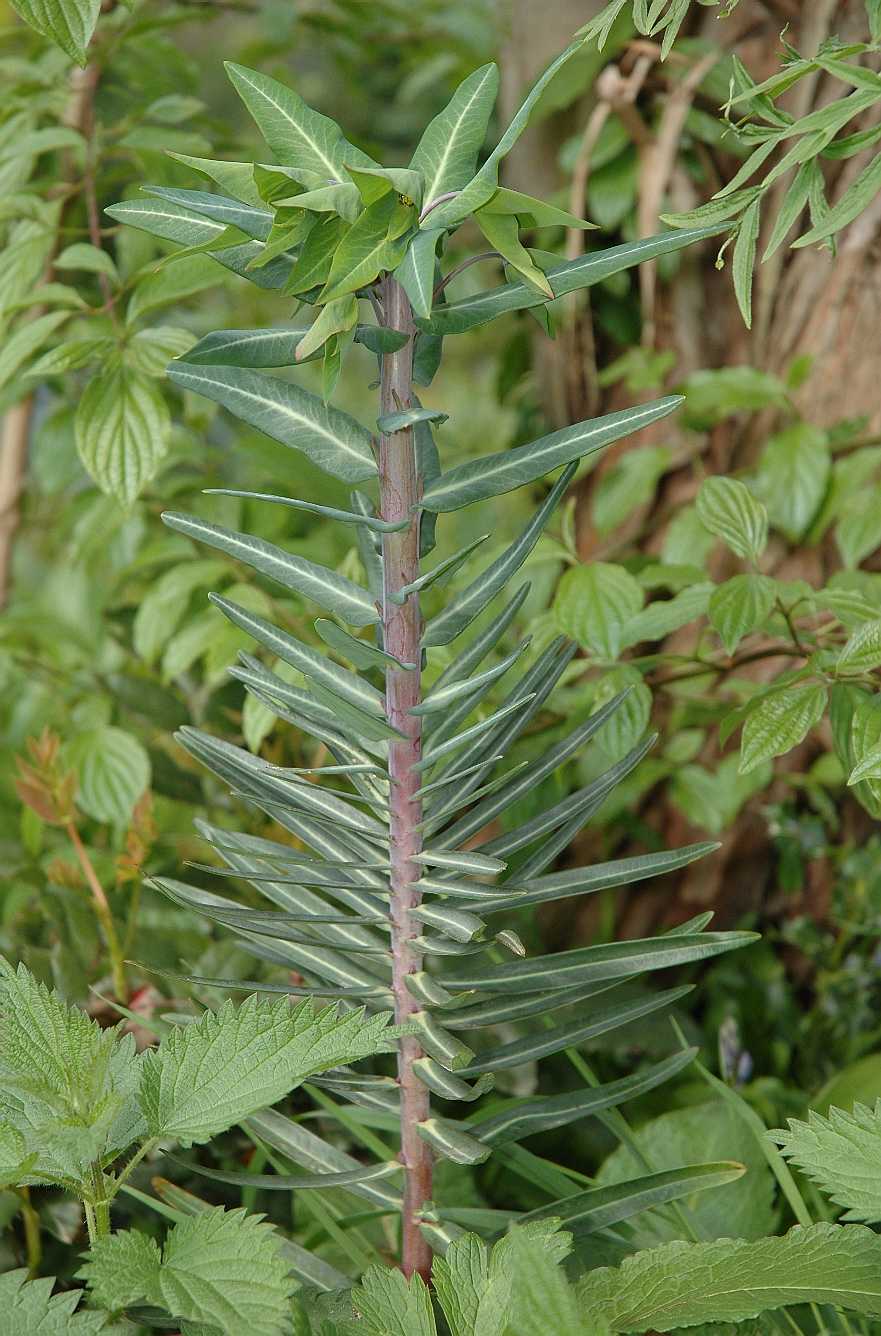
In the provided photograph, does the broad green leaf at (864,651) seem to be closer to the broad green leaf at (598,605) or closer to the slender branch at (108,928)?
the broad green leaf at (598,605)

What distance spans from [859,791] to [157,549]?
570 mm

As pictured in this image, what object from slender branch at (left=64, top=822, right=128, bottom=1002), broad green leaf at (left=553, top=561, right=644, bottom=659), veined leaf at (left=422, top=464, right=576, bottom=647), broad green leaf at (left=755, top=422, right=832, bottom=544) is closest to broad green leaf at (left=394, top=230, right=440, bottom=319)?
veined leaf at (left=422, top=464, right=576, bottom=647)

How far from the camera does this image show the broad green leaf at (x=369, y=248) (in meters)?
0.42

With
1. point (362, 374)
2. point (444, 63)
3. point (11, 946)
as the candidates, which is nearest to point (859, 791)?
point (11, 946)

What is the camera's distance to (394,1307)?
18.8 inches

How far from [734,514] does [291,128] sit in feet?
1.10

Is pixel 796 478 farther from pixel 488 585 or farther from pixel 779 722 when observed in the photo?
pixel 488 585

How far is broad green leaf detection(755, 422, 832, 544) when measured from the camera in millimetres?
933

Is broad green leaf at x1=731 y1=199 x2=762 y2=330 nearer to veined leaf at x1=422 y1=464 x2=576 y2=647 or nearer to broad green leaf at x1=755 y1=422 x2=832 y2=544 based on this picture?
veined leaf at x1=422 y1=464 x2=576 y2=647

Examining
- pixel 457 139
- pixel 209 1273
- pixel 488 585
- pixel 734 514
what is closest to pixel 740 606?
pixel 734 514

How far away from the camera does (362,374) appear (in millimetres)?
2883

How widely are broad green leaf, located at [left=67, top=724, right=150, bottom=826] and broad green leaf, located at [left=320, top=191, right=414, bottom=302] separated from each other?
20.8 inches

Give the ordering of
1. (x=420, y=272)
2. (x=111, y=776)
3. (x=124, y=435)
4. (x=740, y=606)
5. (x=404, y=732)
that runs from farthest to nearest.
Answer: (x=111, y=776) < (x=124, y=435) < (x=740, y=606) < (x=404, y=732) < (x=420, y=272)

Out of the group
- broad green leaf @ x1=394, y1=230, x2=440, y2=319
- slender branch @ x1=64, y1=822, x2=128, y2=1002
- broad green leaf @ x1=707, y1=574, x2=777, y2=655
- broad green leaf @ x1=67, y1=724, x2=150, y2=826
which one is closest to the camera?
broad green leaf @ x1=394, y1=230, x2=440, y2=319
